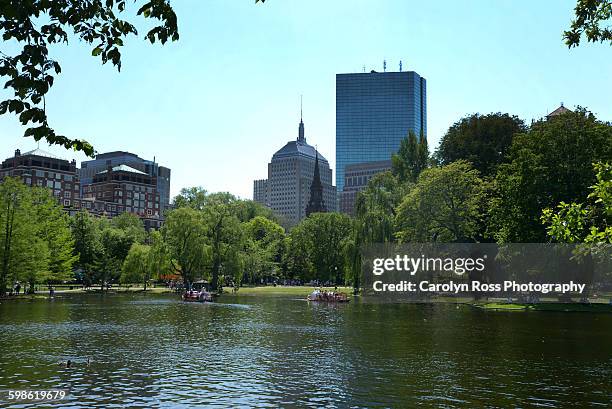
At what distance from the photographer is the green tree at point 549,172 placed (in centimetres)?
6394

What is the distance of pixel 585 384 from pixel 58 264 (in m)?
89.2

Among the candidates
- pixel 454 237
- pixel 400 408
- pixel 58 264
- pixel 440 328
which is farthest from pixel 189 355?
pixel 58 264

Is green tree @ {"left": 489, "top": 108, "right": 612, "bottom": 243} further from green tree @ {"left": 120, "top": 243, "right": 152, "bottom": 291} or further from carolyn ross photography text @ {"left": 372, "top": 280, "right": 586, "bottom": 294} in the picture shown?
green tree @ {"left": 120, "top": 243, "right": 152, "bottom": 291}

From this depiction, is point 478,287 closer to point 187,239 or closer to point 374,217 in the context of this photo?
point 374,217

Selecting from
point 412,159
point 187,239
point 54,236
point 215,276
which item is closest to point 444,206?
point 412,159

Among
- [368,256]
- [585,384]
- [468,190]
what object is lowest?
[585,384]

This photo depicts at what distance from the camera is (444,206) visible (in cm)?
7688

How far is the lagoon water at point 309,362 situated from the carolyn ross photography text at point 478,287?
21.2m

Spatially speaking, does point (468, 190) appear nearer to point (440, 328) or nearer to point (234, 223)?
point (440, 328)

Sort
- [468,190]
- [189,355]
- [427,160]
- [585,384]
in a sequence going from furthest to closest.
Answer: [427,160]
[468,190]
[189,355]
[585,384]

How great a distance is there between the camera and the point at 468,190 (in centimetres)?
7681

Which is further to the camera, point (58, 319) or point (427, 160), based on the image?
point (427, 160)

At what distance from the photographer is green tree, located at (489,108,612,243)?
210 ft

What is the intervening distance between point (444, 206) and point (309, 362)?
5298 centimetres
